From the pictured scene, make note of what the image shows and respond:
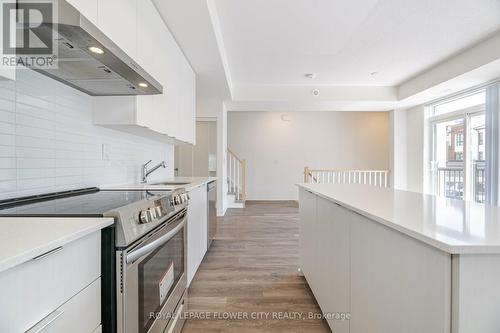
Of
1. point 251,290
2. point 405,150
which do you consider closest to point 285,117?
point 405,150

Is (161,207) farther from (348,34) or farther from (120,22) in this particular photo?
(348,34)

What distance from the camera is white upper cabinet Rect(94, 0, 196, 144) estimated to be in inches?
71.1

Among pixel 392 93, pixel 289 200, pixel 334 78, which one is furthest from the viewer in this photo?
pixel 289 200

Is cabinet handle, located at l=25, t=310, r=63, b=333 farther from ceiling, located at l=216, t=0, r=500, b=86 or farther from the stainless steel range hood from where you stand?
ceiling, located at l=216, t=0, r=500, b=86

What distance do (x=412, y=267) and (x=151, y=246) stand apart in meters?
1.05

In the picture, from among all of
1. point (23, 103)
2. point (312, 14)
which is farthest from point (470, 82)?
point (23, 103)

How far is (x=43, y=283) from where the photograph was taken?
640mm

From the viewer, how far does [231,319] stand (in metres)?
1.85

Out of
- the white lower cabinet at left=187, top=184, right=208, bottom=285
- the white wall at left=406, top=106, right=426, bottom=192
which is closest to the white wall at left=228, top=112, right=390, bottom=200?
the white wall at left=406, top=106, right=426, bottom=192

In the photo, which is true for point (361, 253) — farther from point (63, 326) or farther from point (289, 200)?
point (289, 200)

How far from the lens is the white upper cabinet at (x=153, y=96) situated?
1.80 meters

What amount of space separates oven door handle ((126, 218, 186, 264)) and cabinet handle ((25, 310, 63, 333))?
296mm

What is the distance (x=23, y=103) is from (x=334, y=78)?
4765 mm

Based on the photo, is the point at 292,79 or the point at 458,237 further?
Result: the point at 292,79
